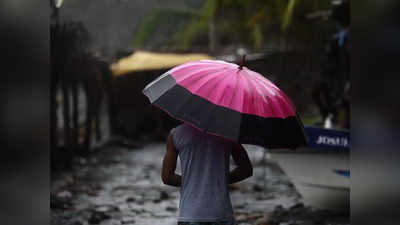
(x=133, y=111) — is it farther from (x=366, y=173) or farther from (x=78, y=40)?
(x=366, y=173)

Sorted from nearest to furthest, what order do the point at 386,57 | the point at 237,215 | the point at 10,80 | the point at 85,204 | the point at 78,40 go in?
the point at 386,57 < the point at 10,80 < the point at 237,215 < the point at 85,204 < the point at 78,40

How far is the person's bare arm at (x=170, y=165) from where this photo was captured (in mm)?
3686

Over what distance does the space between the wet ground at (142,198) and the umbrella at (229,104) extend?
4.24 meters

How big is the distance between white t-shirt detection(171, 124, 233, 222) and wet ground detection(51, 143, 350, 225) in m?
4.27

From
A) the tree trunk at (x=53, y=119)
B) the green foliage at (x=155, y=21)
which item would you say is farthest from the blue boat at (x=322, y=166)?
the green foliage at (x=155, y=21)

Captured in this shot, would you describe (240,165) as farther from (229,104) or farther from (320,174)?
(320,174)

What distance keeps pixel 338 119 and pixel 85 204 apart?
508cm

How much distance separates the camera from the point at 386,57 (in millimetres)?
3018

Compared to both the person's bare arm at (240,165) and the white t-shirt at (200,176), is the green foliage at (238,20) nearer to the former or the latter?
the person's bare arm at (240,165)

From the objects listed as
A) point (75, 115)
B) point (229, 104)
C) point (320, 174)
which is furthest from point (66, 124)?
point (229, 104)

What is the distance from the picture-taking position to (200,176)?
12.1 feet

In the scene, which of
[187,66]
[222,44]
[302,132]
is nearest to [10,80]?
[187,66]

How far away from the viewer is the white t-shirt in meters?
3.65

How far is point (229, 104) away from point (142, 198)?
6.64 metres
